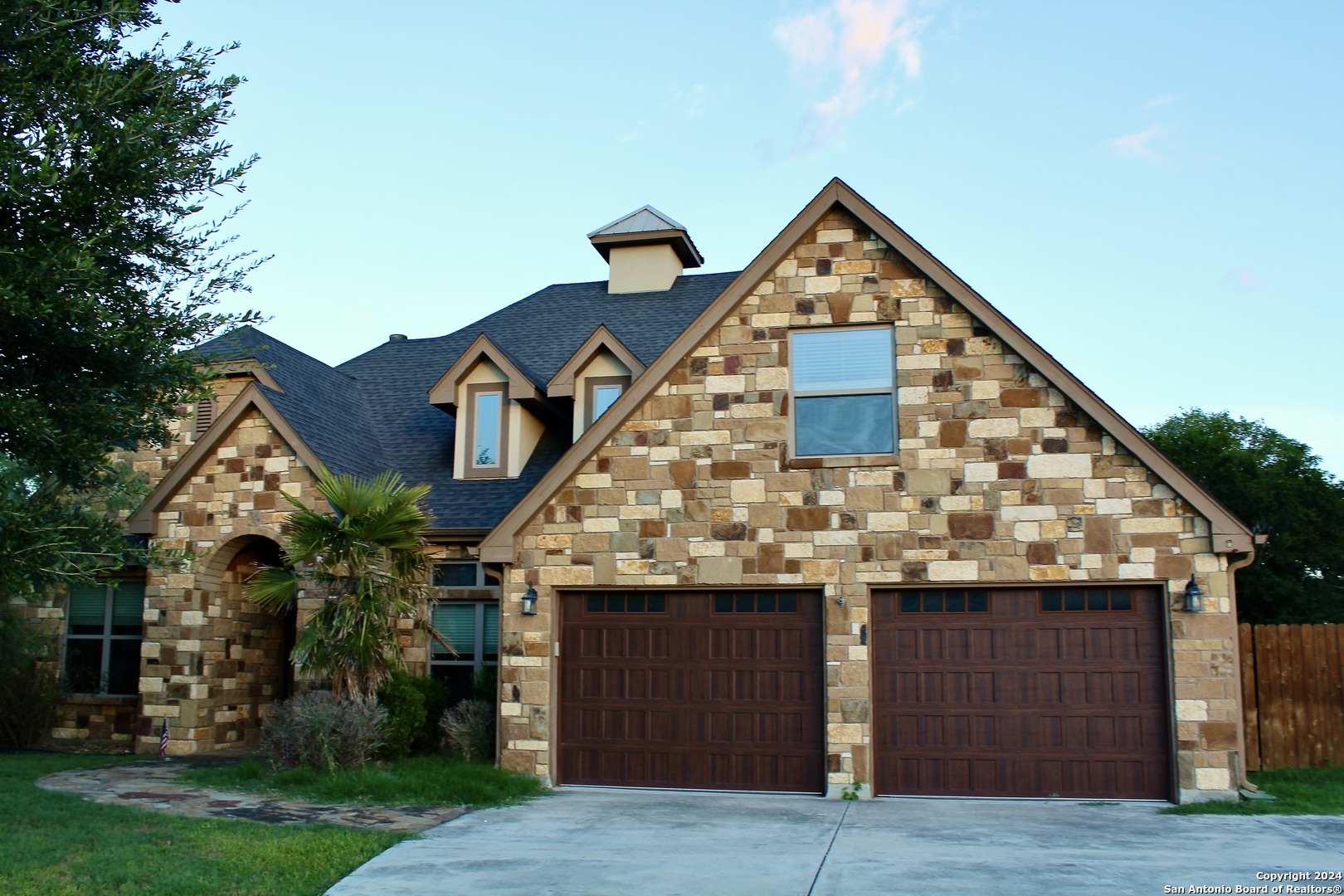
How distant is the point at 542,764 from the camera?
13406 mm

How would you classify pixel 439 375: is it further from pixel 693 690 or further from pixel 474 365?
pixel 693 690

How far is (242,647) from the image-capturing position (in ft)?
55.3

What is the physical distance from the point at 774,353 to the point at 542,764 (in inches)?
220

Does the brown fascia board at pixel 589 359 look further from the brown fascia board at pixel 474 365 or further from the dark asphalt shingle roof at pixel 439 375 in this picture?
the dark asphalt shingle roof at pixel 439 375

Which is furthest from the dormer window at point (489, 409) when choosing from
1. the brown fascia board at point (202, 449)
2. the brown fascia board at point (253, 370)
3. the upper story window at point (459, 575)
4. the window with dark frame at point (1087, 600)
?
the window with dark frame at point (1087, 600)

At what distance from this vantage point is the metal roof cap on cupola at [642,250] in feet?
70.2

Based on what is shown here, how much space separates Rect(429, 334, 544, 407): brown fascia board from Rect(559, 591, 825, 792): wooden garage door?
426cm

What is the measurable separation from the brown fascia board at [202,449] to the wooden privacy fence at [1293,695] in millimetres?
13018

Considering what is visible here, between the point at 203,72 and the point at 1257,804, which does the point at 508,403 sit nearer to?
the point at 203,72

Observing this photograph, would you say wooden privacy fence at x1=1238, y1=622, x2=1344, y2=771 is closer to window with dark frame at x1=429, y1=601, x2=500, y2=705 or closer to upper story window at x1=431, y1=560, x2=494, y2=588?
window with dark frame at x1=429, y1=601, x2=500, y2=705

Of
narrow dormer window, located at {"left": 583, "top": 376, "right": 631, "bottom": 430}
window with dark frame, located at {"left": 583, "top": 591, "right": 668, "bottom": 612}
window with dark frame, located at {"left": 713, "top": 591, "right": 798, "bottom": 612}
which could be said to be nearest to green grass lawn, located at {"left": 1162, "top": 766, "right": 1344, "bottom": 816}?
window with dark frame, located at {"left": 713, "top": 591, "right": 798, "bottom": 612}

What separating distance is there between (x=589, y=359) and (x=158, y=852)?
31.4 ft

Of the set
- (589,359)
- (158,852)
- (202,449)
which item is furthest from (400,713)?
(589,359)

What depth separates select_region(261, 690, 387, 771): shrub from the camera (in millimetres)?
12945
